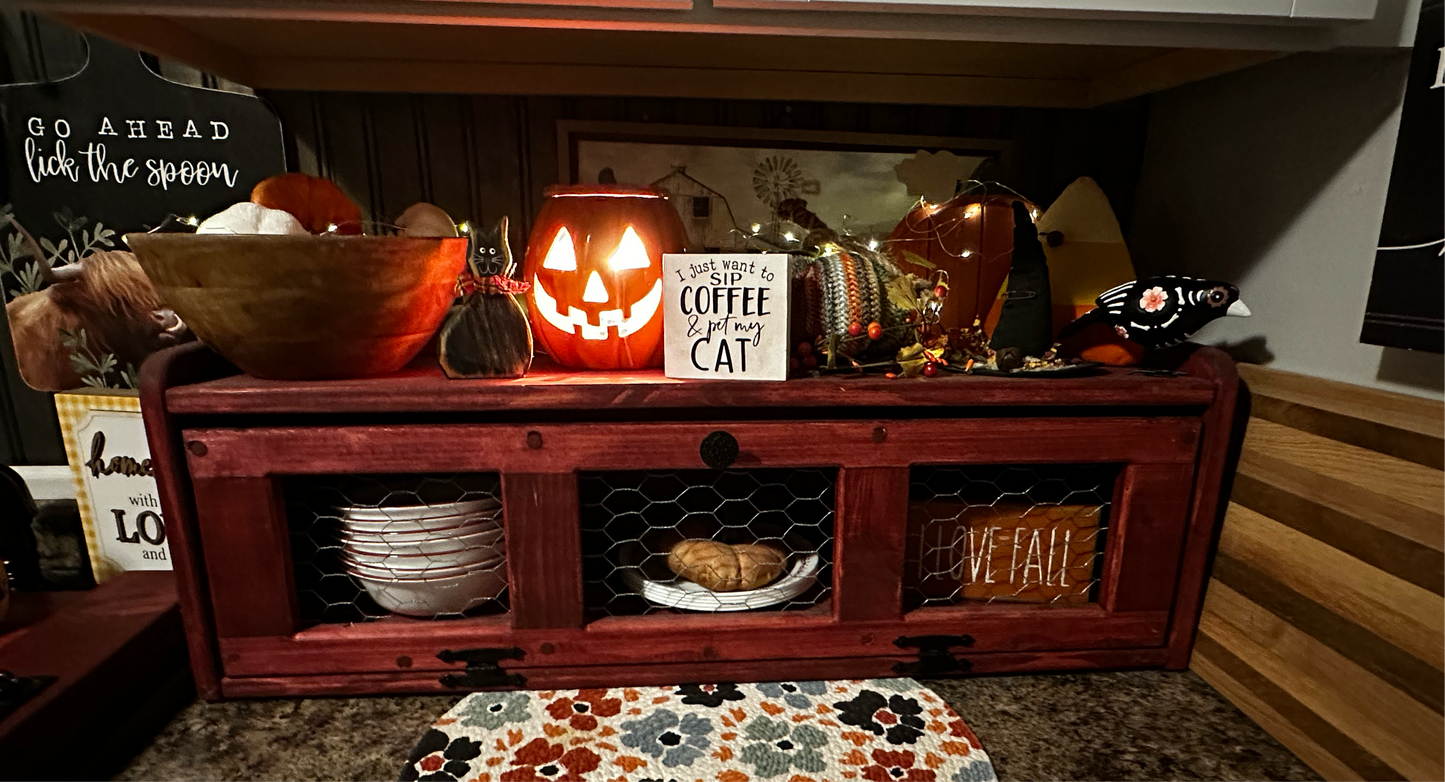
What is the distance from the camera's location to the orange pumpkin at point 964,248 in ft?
2.73

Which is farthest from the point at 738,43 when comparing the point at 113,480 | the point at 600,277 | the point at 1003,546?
the point at 113,480

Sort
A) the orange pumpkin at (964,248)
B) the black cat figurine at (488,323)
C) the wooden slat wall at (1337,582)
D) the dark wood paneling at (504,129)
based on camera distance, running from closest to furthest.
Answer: the wooden slat wall at (1337,582) < the black cat figurine at (488,323) < the orange pumpkin at (964,248) < the dark wood paneling at (504,129)

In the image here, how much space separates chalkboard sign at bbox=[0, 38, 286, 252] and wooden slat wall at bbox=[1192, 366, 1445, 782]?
4.16ft

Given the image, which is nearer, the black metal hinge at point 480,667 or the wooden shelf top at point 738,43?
the wooden shelf top at point 738,43

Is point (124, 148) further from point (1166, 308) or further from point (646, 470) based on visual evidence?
point (1166, 308)

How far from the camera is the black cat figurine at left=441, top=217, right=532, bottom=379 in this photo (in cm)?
70

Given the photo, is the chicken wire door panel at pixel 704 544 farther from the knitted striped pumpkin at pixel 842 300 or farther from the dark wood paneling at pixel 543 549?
the knitted striped pumpkin at pixel 842 300

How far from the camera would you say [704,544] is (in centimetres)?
79

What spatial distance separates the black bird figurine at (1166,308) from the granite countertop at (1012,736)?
399 millimetres

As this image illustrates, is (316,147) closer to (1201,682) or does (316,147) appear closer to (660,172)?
(660,172)

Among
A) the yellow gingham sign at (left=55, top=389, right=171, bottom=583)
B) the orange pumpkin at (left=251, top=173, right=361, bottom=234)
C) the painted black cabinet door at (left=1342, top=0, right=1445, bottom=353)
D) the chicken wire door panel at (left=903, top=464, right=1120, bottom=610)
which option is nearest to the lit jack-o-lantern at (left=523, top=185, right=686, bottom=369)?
the orange pumpkin at (left=251, top=173, right=361, bottom=234)

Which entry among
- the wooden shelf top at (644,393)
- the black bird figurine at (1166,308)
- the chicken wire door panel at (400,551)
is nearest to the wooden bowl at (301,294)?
the wooden shelf top at (644,393)

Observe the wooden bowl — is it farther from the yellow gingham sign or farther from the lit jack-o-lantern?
the yellow gingham sign

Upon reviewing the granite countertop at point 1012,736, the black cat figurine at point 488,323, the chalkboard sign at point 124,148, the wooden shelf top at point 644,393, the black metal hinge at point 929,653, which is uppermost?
the chalkboard sign at point 124,148
